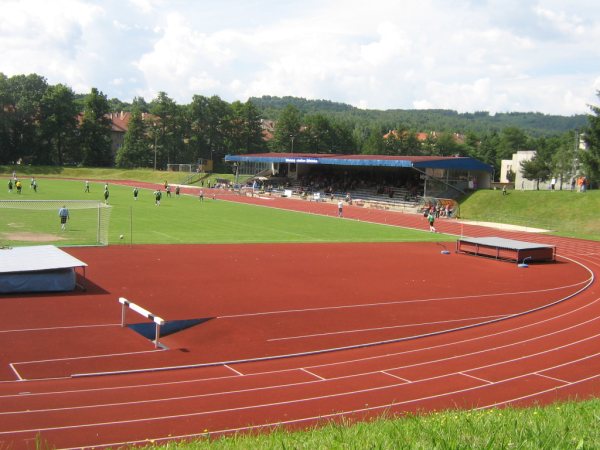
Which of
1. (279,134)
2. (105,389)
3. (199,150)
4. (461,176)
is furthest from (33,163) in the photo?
(105,389)

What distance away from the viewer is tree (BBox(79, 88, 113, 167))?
11006 centimetres

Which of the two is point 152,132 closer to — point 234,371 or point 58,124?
point 58,124

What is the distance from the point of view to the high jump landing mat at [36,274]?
18547mm

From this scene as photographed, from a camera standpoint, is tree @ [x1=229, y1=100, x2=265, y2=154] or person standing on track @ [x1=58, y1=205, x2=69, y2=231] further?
tree @ [x1=229, y1=100, x2=265, y2=154]

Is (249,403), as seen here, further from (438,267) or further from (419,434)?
(438,267)

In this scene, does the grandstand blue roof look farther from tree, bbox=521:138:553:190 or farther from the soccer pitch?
tree, bbox=521:138:553:190

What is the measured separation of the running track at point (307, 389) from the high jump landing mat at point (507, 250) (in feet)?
47.8

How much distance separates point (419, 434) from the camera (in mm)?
5734

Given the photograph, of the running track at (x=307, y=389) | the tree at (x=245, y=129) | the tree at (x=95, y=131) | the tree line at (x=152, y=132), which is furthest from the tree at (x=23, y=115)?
the running track at (x=307, y=389)

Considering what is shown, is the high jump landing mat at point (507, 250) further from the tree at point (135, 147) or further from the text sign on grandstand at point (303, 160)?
the tree at point (135, 147)

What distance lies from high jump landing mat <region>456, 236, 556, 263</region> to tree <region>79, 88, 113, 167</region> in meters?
91.0

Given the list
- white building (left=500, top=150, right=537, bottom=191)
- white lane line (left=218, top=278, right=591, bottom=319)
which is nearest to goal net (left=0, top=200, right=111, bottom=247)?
white lane line (left=218, top=278, right=591, bottom=319)

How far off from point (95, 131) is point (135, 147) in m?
8.17

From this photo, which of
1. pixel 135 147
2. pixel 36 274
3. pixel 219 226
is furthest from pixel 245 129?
pixel 36 274
